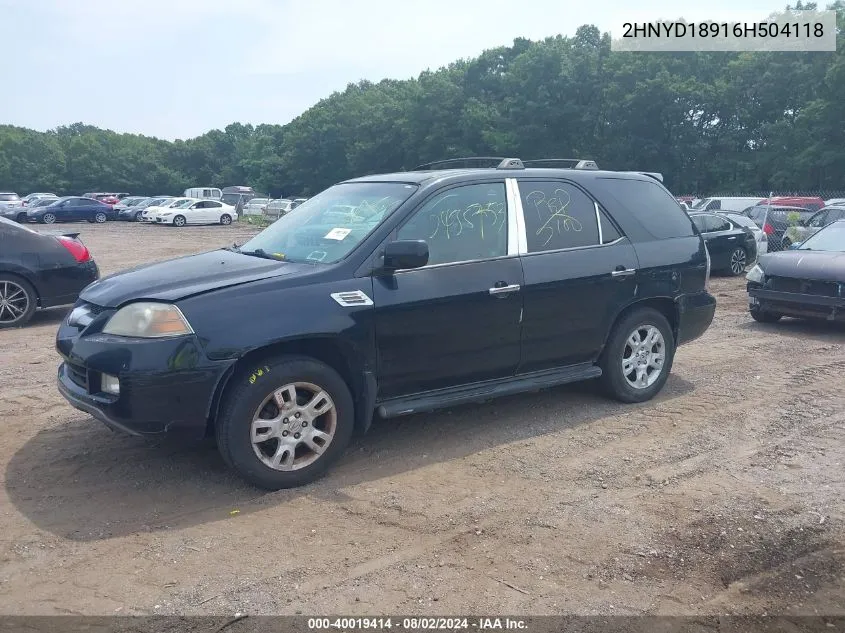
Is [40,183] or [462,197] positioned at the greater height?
[40,183]

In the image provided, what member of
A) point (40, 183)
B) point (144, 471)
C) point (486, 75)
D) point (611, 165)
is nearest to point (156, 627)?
point (144, 471)

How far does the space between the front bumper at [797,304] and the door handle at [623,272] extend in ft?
14.3

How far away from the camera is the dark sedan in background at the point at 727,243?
52.5 ft

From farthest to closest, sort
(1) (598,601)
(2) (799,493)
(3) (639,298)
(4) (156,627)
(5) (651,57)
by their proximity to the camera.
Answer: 1. (5) (651,57)
2. (3) (639,298)
3. (2) (799,493)
4. (1) (598,601)
5. (4) (156,627)

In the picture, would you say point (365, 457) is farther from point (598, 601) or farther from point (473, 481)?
point (598, 601)

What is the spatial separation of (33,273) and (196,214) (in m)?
34.1

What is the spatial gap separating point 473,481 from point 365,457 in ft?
2.64

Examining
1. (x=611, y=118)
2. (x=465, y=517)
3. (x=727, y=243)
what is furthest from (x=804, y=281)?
(x=611, y=118)

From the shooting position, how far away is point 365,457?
16.8 ft

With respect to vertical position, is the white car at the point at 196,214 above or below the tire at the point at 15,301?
above

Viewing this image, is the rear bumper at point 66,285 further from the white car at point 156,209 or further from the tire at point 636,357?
the white car at point 156,209

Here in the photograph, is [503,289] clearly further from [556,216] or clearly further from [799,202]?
[799,202]

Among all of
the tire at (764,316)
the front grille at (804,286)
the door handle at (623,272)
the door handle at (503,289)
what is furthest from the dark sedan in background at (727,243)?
the door handle at (503,289)

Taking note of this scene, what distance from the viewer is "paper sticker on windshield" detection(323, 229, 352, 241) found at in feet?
16.9
